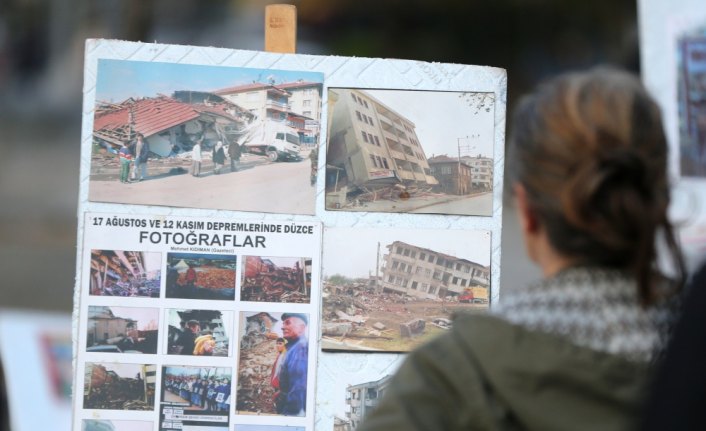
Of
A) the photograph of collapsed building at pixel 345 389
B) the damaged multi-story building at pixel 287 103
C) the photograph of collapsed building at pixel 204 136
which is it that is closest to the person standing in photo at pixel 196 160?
the photograph of collapsed building at pixel 204 136

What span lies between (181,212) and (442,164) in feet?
1.73

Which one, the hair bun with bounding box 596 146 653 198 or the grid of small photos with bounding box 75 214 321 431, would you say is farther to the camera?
the grid of small photos with bounding box 75 214 321 431

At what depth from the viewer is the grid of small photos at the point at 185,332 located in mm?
1821

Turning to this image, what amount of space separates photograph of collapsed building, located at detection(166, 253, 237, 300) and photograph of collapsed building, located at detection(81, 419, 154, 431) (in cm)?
25

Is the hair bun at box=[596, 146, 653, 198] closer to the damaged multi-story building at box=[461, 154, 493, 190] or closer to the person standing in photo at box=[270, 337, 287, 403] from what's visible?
the damaged multi-story building at box=[461, 154, 493, 190]

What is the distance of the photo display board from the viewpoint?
1.83 meters

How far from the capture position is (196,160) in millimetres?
1850

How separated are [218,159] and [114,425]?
Answer: 1.82ft

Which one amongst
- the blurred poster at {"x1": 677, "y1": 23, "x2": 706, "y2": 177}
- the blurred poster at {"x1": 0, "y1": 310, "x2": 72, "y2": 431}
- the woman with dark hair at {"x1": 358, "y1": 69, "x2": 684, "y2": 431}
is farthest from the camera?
the blurred poster at {"x1": 0, "y1": 310, "x2": 72, "y2": 431}

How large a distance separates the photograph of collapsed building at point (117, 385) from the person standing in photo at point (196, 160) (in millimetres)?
388

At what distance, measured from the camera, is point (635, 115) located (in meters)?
1.05

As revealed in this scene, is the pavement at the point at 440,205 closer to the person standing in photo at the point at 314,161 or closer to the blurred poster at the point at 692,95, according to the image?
the person standing in photo at the point at 314,161

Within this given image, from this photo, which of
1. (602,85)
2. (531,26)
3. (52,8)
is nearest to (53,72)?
(52,8)

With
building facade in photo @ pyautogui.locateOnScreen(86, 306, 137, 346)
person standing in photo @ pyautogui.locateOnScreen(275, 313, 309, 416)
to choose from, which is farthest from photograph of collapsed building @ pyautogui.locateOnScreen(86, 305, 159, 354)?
person standing in photo @ pyautogui.locateOnScreen(275, 313, 309, 416)
